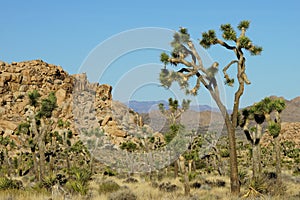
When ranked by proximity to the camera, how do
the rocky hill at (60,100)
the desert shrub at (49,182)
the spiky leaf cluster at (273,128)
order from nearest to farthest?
the desert shrub at (49,182), the spiky leaf cluster at (273,128), the rocky hill at (60,100)

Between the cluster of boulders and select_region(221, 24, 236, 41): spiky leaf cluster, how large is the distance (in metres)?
53.6

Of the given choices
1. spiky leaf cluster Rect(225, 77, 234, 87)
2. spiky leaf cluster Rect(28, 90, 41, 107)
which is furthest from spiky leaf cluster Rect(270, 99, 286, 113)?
spiky leaf cluster Rect(28, 90, 41, 107)

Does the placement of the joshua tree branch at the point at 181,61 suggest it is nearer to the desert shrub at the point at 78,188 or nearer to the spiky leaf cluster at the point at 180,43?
the spiky leaf cluster at the point at 180,43

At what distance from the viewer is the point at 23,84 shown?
85562mm

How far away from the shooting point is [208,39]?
530 inches

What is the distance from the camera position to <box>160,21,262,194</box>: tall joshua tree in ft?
42.3

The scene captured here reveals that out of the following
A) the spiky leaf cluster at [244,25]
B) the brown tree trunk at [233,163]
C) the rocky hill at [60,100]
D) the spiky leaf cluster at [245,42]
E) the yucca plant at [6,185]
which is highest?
the rocky hill at [60,100]

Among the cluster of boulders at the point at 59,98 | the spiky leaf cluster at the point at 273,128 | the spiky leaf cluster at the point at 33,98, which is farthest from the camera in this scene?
the cluster of boulders at the point at 59,98

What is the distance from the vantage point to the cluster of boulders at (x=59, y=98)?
7212cm

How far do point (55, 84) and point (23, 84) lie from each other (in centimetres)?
681

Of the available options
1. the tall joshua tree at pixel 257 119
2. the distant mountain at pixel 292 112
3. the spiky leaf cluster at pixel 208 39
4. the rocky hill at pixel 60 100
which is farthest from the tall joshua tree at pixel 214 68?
the distant mountain at pixel 292 112

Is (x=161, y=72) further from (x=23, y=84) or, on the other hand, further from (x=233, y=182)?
(x=23, y=84)

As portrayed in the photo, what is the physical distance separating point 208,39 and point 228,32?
0.71 metres

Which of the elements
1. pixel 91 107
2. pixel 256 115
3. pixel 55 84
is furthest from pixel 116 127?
pixel 256 115
